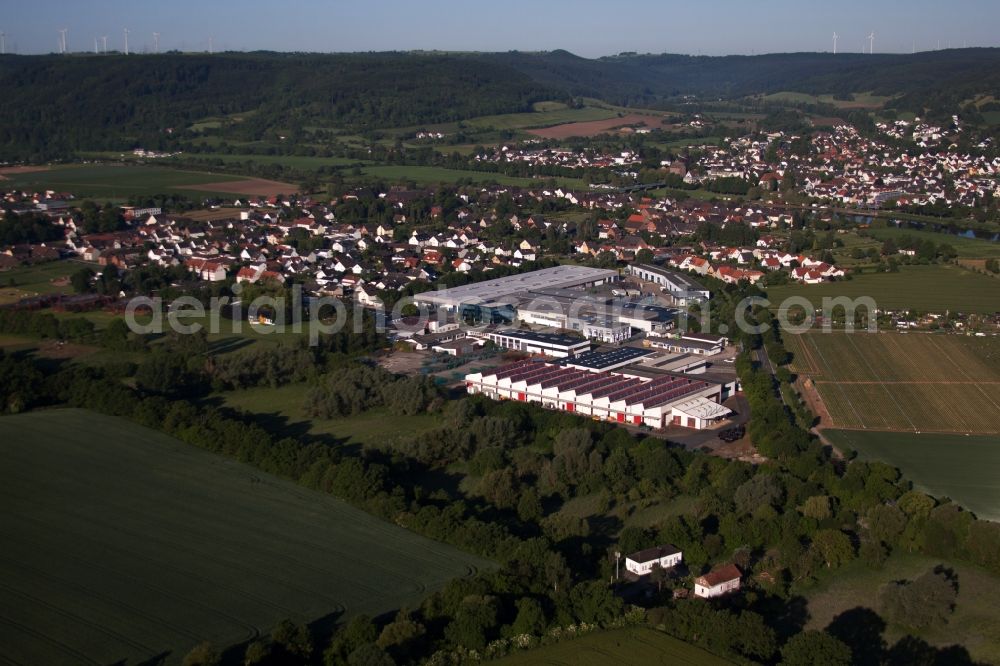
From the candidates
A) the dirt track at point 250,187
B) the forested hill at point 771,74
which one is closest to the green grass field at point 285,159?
the dirt track at point 250,187

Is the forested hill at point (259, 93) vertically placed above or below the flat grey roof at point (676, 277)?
above

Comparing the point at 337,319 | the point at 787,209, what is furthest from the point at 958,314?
the point at 787,209

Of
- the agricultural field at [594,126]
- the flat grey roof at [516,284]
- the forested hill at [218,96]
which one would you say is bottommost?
the flat grey roof at [516,284]

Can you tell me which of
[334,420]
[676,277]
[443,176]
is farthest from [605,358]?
[443,176]

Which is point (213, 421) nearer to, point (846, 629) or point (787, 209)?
→ point (846, 629)

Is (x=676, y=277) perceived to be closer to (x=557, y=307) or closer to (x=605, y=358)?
(x=557, y=307)

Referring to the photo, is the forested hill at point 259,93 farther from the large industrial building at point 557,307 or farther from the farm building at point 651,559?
the farm building at point 651,559
